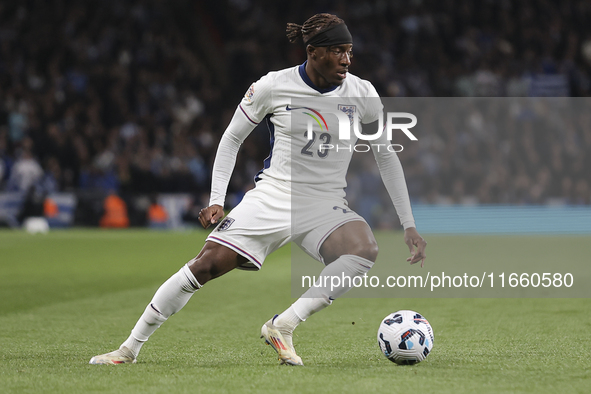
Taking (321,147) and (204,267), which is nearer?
(204,267)

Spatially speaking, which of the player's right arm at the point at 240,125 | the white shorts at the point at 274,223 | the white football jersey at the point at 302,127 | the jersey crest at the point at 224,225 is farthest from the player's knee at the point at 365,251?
the player's right arm at the point at 240,125

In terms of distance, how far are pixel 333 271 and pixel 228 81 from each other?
1842 centimetres

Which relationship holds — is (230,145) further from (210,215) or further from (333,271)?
(333,271)

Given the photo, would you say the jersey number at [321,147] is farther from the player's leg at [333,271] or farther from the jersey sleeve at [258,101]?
the player's leg at [333,271]

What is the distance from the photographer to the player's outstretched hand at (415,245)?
481 cm

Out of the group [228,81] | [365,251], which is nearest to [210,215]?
[365,251]

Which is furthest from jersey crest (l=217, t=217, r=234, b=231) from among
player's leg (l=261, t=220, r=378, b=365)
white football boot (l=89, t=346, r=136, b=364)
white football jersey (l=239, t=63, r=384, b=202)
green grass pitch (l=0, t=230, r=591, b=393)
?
white football boot (l=89, t=346, r=136, b=364)

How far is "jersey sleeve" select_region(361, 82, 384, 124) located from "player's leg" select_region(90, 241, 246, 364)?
46.1 inches

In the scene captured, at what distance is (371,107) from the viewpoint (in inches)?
197

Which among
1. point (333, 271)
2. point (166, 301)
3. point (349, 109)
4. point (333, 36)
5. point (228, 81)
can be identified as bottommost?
point (166, 301)

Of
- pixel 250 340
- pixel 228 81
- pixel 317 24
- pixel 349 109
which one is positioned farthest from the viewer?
pixel 228 81

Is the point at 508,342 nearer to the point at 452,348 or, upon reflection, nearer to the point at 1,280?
the point at 452,348

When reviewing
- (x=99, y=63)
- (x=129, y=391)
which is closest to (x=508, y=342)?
(x=129, y=391)

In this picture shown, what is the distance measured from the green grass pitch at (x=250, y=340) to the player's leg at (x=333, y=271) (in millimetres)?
180
